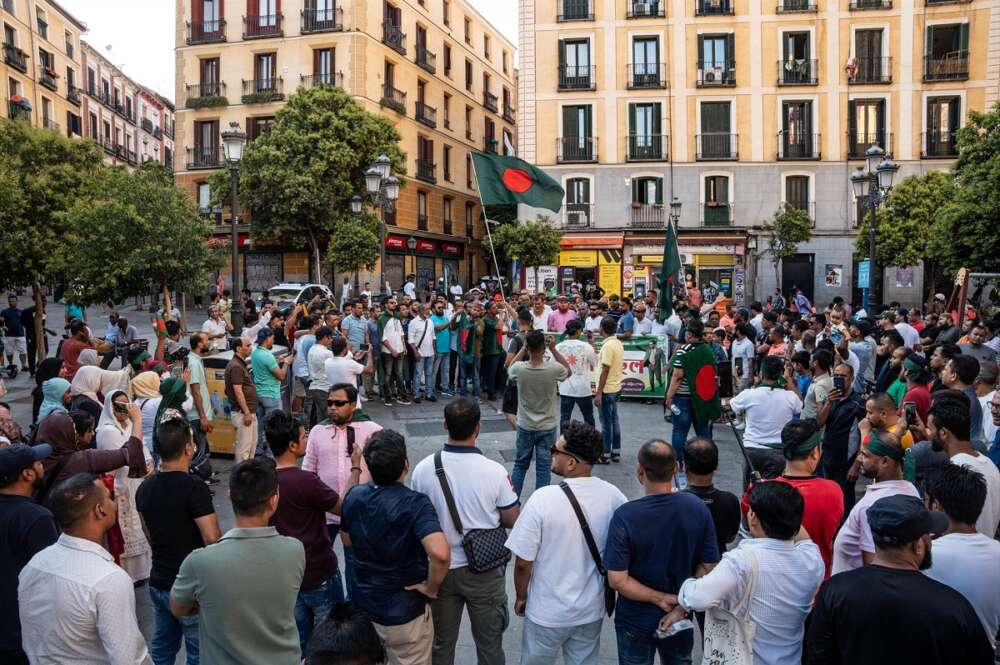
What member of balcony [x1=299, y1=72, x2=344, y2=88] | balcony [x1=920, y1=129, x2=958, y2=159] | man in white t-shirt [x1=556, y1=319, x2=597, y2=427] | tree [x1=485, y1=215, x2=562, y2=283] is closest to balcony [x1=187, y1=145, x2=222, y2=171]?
balcony [x1=299, y1=72, x2=344, y2=88]

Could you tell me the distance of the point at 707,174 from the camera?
1312 inches

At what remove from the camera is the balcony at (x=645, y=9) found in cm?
3311

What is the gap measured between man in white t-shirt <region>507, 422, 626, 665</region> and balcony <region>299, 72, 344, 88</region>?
111 feet

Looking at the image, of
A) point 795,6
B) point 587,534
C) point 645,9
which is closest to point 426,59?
point 645,9

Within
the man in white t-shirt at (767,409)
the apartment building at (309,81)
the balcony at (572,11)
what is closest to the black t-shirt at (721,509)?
the man in white t-shirt at (767,409)

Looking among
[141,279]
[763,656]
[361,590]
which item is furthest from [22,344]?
[763,656]

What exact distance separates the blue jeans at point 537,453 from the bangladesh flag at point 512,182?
5065 millimetres

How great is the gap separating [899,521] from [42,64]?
49183 mm

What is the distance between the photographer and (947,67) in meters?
32.0

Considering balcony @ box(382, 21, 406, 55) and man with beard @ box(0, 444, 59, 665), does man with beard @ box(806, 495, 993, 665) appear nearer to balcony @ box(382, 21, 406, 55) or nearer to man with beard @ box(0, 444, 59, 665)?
man with beard @ box(0, 444, 59, 665)

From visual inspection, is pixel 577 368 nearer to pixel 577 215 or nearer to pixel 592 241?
pixel 592 241

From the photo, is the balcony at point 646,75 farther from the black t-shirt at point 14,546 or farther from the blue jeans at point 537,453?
the black t-shirt at point 14,546

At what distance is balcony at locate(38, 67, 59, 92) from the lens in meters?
41.2

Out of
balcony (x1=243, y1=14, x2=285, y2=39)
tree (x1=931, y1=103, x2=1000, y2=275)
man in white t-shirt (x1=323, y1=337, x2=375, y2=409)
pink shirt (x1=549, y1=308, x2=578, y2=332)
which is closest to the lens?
man in white t-shirt (x1=323, y1=337, x2=375, y2=409)
